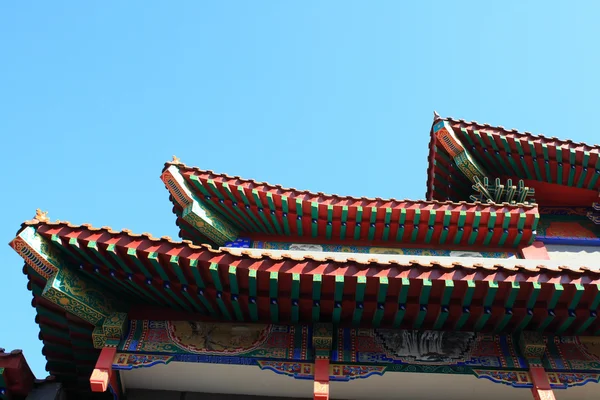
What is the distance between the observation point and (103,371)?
7223 mm

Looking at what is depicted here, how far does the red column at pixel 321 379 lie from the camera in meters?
7.00

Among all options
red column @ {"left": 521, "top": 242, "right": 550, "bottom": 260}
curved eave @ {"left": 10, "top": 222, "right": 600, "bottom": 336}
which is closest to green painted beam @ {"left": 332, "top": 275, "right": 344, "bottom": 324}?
curved eave @ {"left": 10, "top": 222, "right": 600, "bottom": 336}

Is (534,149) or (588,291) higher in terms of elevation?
(534,149)

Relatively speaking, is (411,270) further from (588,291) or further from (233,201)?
(233,201)

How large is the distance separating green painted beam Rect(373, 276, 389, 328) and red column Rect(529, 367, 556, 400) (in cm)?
176

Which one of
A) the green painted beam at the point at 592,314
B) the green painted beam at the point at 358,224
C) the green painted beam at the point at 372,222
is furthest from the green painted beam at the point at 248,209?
the green painted beam at the point at 592,314

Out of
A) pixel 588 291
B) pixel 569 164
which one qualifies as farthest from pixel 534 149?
pixel 588 291

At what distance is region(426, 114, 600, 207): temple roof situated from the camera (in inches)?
446

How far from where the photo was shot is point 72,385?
820 centimetres

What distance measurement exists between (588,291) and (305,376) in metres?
3.16

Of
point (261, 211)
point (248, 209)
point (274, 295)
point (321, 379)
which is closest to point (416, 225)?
point (261, 211)

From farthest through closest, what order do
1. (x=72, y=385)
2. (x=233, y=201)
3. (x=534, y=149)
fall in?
(x=534, y=149) → (x=233, y=201) → (x=72, y=385)

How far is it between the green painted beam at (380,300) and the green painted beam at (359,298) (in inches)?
6.5

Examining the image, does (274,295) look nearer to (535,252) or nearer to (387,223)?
(387,223)
